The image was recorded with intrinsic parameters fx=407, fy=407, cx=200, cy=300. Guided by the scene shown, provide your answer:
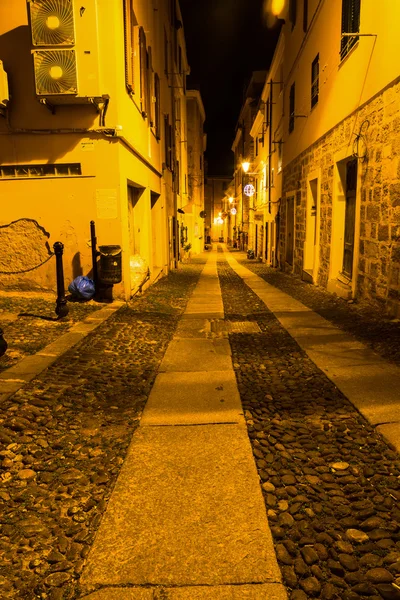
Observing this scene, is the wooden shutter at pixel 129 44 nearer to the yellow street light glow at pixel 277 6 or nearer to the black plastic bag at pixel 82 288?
the black plastic bag at pixel 82 288

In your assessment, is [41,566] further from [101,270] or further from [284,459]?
[101,270]

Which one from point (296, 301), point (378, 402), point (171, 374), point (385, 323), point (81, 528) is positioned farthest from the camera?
point (296, 301)

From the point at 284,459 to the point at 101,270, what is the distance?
5.65m

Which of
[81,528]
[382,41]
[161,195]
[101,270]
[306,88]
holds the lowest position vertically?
[81,528]

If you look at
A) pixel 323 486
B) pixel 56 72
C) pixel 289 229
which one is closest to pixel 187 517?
pixel 323 486

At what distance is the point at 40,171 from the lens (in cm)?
785

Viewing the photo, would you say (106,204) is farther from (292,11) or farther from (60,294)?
(292,11)

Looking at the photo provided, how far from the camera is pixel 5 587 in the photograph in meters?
1.64

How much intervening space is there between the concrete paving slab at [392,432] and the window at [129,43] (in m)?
8.02

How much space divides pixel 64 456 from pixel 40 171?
21.8 ft

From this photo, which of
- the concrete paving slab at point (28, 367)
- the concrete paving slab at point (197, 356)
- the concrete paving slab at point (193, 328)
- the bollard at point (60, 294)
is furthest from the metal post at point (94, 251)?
the concrete paving slab at point (28, 367)

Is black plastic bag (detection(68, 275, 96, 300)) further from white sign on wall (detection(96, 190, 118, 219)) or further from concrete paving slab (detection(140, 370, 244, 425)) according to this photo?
concrete paving slab (detection(140, 370, 244, 425))

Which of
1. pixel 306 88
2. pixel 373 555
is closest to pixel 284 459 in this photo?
pixel 373 555

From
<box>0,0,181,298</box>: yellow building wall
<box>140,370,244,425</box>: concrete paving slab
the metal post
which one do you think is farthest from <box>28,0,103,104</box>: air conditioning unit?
<box>140,370,244,425</box>: concrete paving slab
